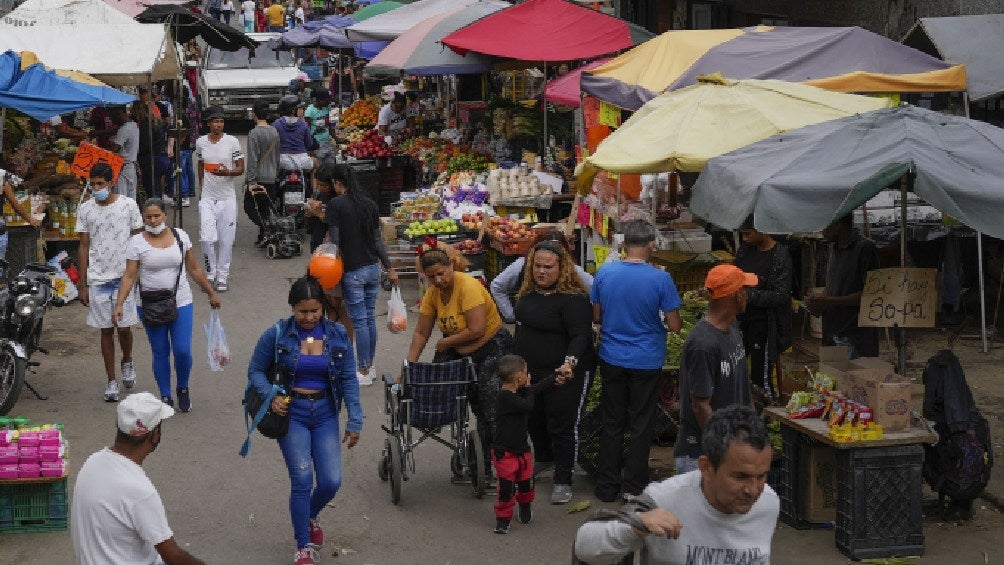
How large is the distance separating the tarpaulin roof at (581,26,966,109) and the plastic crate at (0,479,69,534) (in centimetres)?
595

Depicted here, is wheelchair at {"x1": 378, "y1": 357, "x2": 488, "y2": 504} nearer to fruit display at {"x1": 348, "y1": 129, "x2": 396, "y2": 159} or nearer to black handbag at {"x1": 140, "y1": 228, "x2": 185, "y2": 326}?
black handbag at {"x1": 140, "y1": 228, "x2": 185, "y2": 326}

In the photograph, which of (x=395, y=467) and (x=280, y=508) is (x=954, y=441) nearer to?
(x=395, y=467)

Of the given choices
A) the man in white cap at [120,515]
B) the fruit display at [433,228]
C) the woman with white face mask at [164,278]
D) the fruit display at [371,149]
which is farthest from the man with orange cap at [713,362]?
the fruit display at [371,149]

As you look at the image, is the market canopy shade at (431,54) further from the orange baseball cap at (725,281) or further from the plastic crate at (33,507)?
the orange baseball cap at (725,281)

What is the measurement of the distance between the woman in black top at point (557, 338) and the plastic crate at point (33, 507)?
3.11 metres

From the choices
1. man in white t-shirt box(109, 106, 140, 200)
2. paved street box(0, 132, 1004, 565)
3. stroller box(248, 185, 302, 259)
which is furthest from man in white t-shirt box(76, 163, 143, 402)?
man in white t-shirt box(109, 106, 140, 200)

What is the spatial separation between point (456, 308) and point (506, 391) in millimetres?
970

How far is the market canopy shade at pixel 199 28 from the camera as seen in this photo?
23.6 metres

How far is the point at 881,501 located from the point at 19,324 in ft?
23.9

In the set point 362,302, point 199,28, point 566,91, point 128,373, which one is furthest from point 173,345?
point 199,28

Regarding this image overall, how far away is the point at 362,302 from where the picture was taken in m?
12.1

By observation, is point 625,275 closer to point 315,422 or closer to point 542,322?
point 542,322

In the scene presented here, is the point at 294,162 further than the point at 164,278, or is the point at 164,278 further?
the point at 294,162

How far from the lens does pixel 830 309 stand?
9.97 metres
